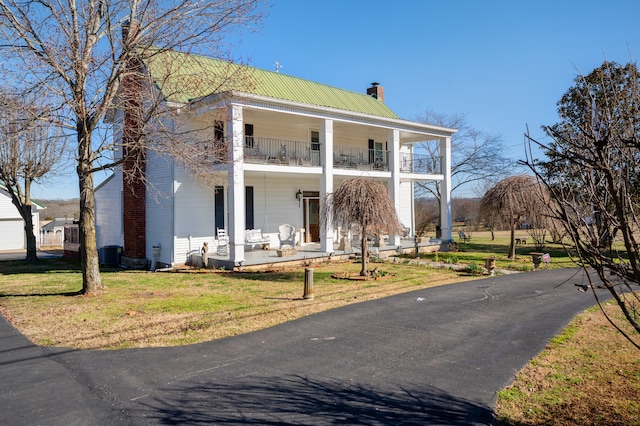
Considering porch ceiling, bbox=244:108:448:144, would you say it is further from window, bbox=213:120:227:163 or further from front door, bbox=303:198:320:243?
front door, bbox=303:198:320:243

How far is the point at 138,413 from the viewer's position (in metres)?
4.73

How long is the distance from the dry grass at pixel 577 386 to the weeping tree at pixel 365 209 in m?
6.80

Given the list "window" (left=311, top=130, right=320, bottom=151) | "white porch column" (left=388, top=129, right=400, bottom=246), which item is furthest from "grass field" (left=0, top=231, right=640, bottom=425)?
"window" (left=311, top=130, right=320, bottom=151)

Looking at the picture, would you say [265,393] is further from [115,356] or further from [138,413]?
[115,356]

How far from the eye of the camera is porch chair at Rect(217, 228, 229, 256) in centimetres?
1741

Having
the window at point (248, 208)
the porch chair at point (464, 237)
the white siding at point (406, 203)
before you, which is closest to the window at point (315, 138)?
the window at point (248, 208)

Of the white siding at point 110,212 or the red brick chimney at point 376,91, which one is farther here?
the red brick chimney at point 376,91

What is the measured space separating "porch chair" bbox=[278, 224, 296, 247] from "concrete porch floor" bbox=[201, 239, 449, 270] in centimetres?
52

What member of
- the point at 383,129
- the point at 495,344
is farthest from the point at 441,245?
the point at 495,344

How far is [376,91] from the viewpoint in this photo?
28.3m

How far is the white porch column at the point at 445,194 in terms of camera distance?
77.7 ft

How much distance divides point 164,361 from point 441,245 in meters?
18.7

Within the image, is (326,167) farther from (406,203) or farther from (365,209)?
(406,203)

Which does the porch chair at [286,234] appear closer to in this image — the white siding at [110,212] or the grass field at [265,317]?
the grass field at [265,317]
